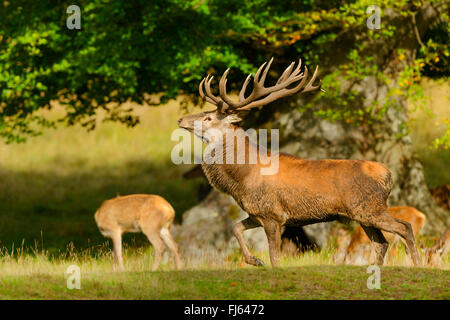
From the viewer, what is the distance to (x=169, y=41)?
15.0 meters

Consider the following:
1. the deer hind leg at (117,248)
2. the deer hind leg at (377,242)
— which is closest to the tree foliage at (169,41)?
the deer hind leg at (117,248)

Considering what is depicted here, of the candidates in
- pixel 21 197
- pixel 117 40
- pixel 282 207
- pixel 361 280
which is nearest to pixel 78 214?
pixel 21 197

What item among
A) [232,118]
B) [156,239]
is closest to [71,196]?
[156,239]

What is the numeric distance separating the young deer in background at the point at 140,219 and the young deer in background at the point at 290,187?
2.58 metres

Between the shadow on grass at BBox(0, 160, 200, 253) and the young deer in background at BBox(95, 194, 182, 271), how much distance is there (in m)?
3.91

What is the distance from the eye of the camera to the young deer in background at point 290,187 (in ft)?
32.7

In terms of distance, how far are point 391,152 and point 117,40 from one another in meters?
5.96

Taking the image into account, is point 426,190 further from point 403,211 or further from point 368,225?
point 368,225

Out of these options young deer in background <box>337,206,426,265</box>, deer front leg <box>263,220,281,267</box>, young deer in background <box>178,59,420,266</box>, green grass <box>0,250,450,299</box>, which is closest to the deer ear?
young deer in background <box>178,59,420,266</box>

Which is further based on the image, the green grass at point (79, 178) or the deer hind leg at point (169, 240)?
the green grass at point (79, 178)

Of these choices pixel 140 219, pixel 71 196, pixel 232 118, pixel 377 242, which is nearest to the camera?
pixel 377 242

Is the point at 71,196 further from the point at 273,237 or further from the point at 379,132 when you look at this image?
the point at 273,237

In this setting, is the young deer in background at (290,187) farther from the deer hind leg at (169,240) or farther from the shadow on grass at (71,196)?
the shadow on grass at (71,196)

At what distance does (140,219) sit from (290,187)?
3.71m
